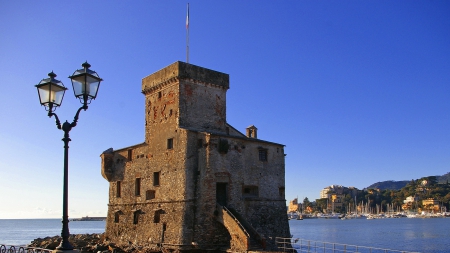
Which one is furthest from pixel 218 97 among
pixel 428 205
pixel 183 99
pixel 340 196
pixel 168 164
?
pixel 340 196

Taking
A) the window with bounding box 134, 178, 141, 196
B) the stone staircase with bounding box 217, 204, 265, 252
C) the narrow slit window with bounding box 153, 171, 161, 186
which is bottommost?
the stone staircase with bounding box 217, 204, 265, 252

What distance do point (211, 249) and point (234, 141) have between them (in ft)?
24.3

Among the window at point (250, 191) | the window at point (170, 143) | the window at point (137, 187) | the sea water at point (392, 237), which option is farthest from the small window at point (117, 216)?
the sea water at point (392, 237)

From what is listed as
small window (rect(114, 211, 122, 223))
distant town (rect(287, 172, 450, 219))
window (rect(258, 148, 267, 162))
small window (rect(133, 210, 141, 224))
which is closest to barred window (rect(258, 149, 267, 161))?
window (rect(258, 148, 267, 162))

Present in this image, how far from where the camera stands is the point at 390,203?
18350 centimetres

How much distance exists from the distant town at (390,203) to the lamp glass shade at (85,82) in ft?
537

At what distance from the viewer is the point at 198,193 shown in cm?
3020

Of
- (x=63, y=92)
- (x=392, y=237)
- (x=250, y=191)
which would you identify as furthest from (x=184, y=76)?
(x=392, y=237)

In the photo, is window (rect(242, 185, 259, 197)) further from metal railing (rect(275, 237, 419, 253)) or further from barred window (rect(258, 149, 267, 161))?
metal railing (rect(275, 237, 419, 253))

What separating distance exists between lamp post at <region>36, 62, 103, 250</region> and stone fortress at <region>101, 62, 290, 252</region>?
1804 cm

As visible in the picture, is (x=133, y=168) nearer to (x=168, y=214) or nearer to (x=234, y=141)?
(x=168, y=214)

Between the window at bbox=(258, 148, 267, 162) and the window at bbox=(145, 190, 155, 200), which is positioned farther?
the window at bbox=(258, 148, 267, 162)

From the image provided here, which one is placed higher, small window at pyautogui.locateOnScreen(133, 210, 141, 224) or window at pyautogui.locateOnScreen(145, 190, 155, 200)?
window at pyautogui.locateOnScreen(145, 190, 155, 200)

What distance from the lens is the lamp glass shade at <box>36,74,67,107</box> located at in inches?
400
